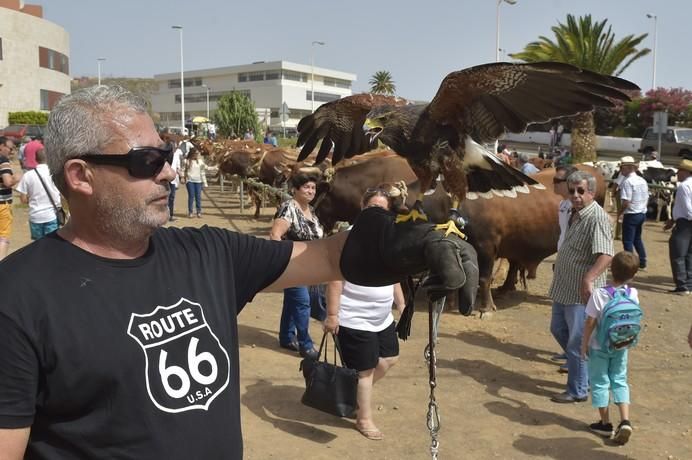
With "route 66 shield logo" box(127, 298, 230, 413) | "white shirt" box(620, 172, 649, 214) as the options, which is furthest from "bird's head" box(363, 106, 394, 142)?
"white shirt" box(620, 172, 649, 214)

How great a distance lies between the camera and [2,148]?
1058 centimetres

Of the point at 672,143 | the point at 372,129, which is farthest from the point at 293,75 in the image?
the point at 372,129

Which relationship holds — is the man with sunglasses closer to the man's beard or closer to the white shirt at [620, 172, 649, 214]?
the man's beard

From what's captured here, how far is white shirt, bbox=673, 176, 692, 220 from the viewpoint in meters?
A: 9.51

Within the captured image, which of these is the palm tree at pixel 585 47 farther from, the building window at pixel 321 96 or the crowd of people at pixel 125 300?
the building window at pixel 321 96

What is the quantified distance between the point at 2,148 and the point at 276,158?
6.74 metres

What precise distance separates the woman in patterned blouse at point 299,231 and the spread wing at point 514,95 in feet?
8.83

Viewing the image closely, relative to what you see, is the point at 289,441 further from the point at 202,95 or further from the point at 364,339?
the point at 202,95

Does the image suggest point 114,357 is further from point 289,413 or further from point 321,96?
point 321,96

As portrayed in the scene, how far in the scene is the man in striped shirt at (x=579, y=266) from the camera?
561cm

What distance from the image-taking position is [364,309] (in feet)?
16.0

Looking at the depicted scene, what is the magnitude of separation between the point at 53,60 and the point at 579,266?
61676 mm

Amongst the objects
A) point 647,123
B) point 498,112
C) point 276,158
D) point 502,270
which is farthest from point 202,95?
point 498,112

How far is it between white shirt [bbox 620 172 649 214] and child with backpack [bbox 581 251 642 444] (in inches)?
253
